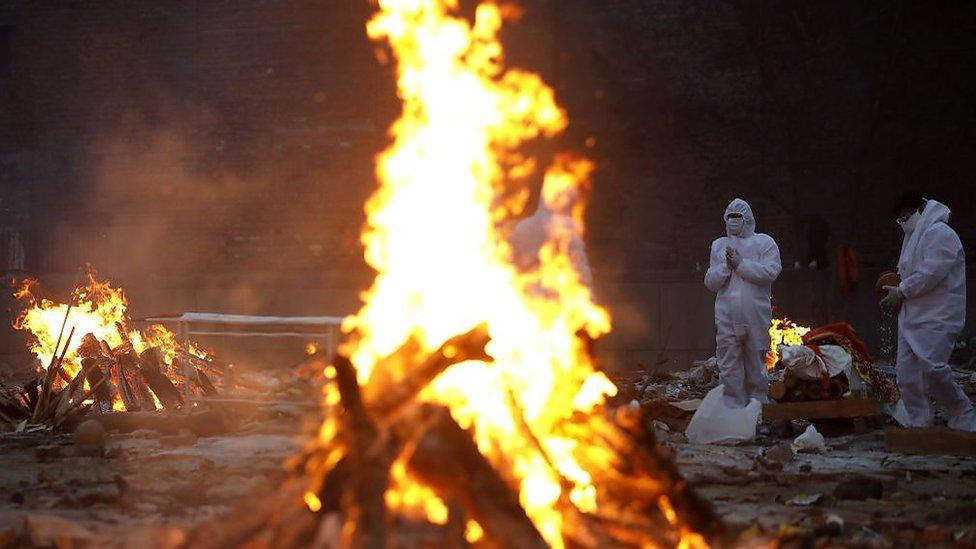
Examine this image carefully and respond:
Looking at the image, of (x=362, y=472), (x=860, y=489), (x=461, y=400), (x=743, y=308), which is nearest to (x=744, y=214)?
(x=743, y=308)

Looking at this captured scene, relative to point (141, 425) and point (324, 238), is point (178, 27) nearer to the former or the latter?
point (324, 238)

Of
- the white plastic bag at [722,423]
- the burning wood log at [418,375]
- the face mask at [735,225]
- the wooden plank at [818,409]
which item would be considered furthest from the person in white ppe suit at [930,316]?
the burning wood log at [418,375]

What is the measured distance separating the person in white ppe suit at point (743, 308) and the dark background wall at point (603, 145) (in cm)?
529

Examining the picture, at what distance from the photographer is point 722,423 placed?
31.6ft

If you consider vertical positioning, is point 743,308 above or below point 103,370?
below

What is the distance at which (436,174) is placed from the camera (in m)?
8.04

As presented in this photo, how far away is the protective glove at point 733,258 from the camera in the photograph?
34.3 ft

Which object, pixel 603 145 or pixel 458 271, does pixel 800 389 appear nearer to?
pixel 458 271

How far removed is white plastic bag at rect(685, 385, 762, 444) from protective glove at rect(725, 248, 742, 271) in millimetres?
1360

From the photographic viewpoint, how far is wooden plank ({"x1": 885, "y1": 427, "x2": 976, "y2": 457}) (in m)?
8.45

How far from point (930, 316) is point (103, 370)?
7.54m

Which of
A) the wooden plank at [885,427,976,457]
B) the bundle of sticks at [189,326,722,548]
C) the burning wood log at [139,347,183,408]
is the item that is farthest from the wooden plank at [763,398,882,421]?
the burning wood log at [139,347,183,408]

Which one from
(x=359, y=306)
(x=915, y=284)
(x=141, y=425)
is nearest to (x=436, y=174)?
(x=141, y=425)

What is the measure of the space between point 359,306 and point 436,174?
8.70 meters
